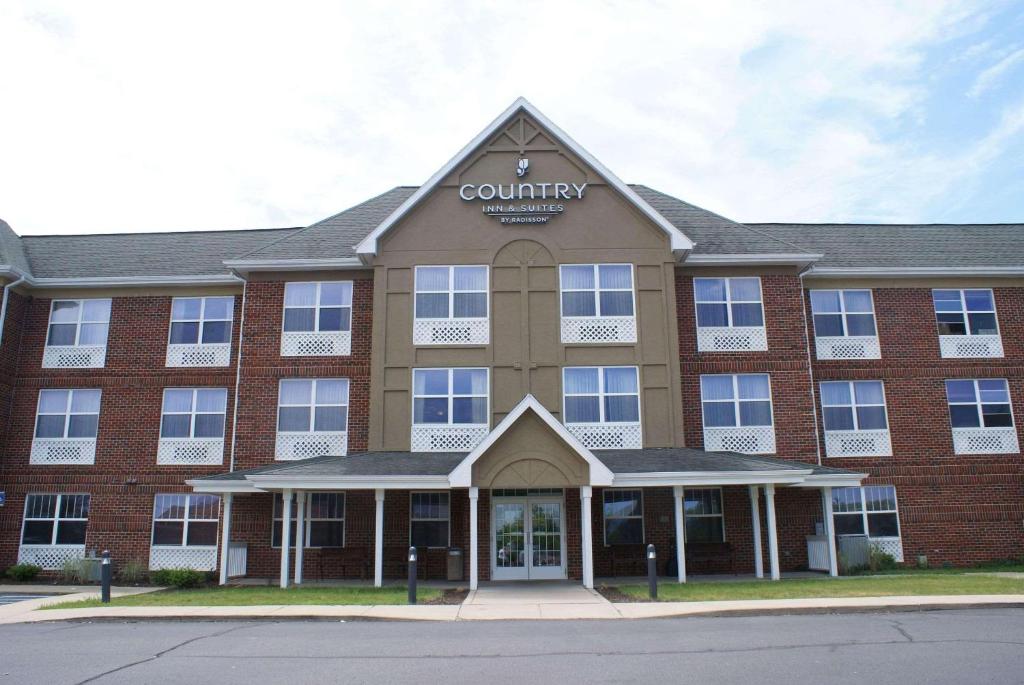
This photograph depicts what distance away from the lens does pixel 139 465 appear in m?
24.0

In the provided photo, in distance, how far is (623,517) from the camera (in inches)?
878

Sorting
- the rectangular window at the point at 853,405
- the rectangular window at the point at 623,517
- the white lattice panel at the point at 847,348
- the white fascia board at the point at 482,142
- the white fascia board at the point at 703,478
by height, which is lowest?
the rectangular window at the point at 623,517

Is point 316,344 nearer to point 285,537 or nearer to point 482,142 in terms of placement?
point 285,537

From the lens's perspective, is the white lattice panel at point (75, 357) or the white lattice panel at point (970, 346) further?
the white lattice panel at point (75, 357)

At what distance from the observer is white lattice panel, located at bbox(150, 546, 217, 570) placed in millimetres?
23094

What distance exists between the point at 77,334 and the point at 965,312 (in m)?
28.4

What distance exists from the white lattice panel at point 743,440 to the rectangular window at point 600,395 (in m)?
2.58

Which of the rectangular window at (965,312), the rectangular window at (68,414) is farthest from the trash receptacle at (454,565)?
the rectangular window at (965,312)

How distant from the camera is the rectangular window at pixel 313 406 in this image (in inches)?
918

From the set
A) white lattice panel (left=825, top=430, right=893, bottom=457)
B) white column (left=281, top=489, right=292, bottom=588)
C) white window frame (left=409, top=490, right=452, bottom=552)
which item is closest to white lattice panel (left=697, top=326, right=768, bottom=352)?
white lattice panel (left=825, top=430, right=893, bottom=457)

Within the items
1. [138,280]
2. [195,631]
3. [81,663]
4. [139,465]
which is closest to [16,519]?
[139,465]

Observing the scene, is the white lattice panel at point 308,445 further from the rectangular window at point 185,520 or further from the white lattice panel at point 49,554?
the white lattice panel at point 49,554

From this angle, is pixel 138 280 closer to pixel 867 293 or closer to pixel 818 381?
pixel 818 381

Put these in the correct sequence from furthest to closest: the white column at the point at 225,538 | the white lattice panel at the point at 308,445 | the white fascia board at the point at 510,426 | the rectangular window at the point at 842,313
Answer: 1. the rectangular window at the point at 842,313
2. the white lattice panel at the point at 308,445
3. the white column at the point at 225,538
4. the white fascia board at the point at 510,426
